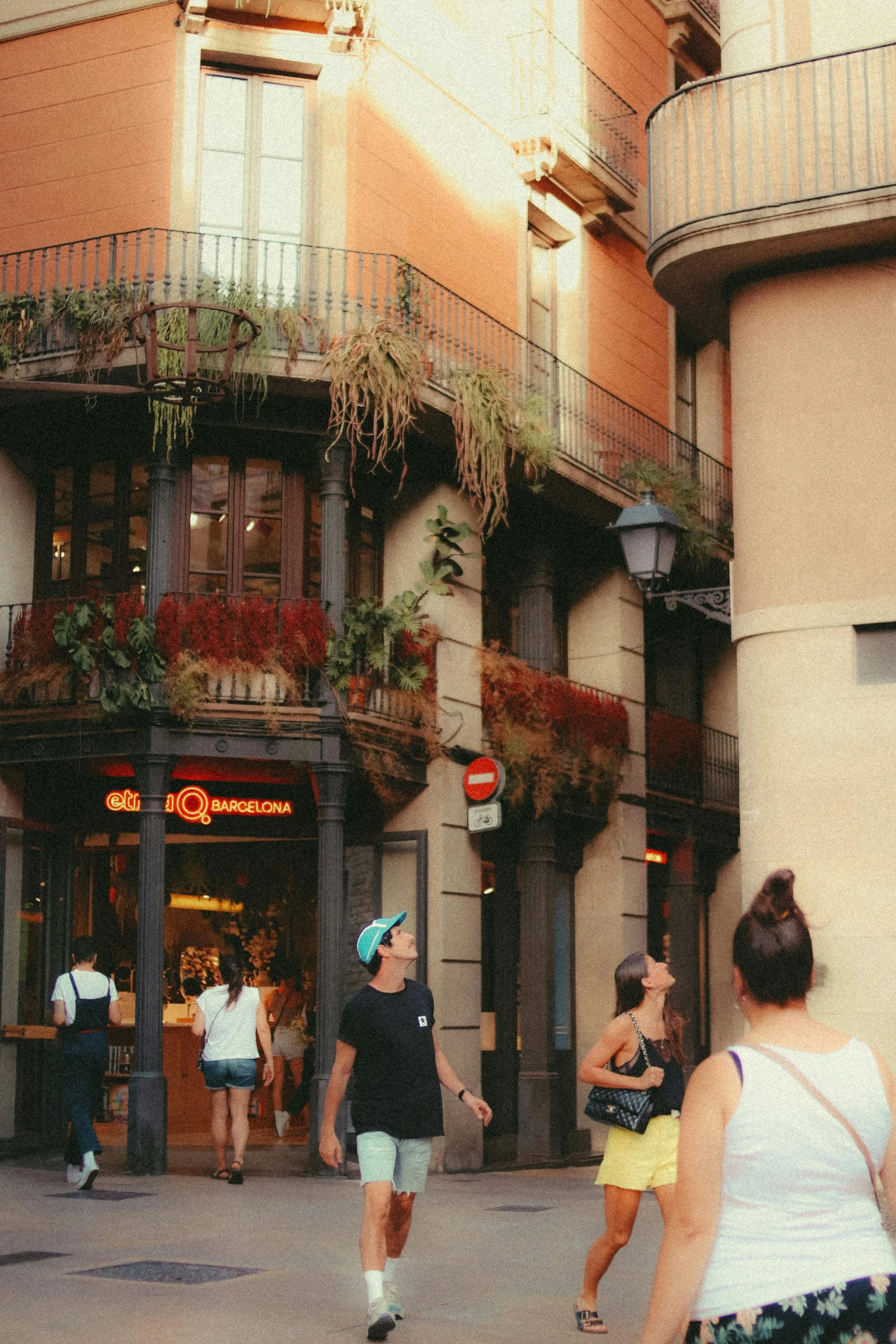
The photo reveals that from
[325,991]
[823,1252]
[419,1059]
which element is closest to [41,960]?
[325,991]

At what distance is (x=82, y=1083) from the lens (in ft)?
46.7

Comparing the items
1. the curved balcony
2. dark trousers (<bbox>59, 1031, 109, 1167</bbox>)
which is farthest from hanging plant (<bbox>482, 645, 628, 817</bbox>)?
the curved balcony

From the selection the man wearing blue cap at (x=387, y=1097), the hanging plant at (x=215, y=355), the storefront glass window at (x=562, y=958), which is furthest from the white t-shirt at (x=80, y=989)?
the storefront glass window at (x=562, y=958)

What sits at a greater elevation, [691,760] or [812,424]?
[812,424]

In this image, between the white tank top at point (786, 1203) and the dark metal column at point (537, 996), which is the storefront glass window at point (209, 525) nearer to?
the dark metal column at point (537, 996)

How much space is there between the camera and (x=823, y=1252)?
355cm

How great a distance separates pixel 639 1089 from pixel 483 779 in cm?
1015

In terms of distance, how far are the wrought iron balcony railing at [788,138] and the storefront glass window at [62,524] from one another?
25.6ft

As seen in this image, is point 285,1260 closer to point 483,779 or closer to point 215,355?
point 483,779

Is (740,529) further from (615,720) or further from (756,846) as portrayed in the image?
(615,720)

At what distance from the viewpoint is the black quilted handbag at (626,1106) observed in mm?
8086

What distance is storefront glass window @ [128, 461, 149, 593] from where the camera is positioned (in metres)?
17.6

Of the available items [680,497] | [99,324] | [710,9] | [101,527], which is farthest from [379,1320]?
[710,9]


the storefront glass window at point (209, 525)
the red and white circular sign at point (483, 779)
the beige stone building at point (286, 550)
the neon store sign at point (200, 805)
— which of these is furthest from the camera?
the red and white circular sign at point (483, 779)
